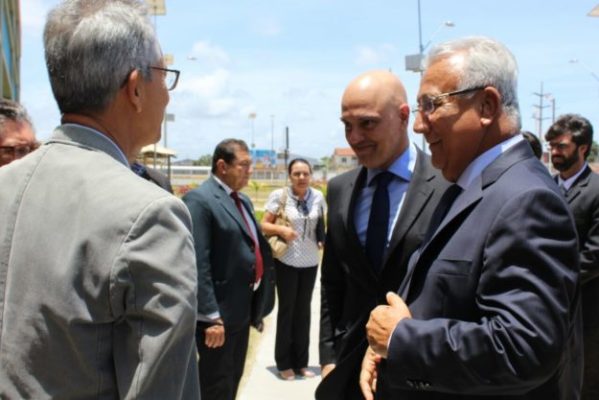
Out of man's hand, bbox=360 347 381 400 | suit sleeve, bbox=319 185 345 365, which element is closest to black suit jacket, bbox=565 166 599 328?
suit sleeve, bbox=319 185 345 365

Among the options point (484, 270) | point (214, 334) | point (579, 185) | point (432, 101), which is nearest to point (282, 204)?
point (214, 334)

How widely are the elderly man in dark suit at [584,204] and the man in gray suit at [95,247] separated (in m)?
3.61

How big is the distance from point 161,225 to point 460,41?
4.16 feet

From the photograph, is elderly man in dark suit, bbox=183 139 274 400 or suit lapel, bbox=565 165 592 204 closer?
elderly man in dark suit, bbox=183 139 274 400

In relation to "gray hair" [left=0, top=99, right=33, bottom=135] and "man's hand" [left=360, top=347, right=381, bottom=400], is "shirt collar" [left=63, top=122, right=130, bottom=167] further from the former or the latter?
"gray hair" [left=0, top=99, right=33, bottom=135]

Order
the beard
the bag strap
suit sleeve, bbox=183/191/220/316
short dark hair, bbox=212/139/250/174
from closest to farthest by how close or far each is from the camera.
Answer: suit sleeve, bbox=183/191/220/316 < short dark hair, bbox=212/139/250/174 < the beard < the bag strap

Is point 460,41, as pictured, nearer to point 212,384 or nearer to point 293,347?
point 212,384

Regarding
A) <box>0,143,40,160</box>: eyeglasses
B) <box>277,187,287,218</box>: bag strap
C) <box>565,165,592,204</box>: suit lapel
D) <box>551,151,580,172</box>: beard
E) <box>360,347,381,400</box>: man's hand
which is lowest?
<box>277,187,287,218</box>: bag strap

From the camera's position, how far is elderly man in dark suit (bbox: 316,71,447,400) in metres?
2.73

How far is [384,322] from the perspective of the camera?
6.40 ft

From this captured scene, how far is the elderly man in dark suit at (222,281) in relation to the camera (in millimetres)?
4197

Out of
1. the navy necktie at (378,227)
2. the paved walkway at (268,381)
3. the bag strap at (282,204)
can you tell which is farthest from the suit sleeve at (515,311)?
the bag strap at (282,204)

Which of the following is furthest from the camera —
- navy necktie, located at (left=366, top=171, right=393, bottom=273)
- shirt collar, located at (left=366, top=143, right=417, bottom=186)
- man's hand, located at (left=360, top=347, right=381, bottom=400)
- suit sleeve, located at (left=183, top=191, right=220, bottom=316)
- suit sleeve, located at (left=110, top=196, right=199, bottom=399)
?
suit sleeve, located at (left=183, top=191, right=220, bottom=316)

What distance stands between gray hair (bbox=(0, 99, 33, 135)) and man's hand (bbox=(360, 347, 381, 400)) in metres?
2.33
